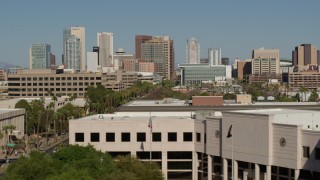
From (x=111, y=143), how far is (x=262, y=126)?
1954 centimetres

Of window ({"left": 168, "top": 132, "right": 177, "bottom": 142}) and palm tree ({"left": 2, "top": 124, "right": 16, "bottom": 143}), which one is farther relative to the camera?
palm tree ({"left": 2, "top": 124, "right": 16, "bottom": 143})

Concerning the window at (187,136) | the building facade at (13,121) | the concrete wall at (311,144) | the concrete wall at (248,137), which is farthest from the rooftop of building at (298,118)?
the building facade at (13,121)

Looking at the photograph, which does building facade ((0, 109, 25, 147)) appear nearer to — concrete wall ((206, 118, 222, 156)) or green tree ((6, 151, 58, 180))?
concrete wall ((206, 118, 222, 156))

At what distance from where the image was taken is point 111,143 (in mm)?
76250

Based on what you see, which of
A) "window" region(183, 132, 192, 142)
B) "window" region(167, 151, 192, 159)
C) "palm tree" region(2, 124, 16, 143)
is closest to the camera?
"window" region(183, 132, 192, 142)

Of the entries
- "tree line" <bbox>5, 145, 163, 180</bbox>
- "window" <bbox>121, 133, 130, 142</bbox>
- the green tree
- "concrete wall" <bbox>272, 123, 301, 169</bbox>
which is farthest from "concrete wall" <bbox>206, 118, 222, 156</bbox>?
the green tree

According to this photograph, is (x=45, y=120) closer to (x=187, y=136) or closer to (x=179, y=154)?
(x=179, y=154)

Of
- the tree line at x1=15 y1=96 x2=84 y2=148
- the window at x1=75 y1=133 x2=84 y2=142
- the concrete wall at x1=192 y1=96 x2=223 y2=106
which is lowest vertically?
the tree line at x1=15 y1=96 x2=84 y2=148

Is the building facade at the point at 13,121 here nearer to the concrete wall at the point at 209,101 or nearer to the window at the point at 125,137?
the concrete wall at the point at 209,101

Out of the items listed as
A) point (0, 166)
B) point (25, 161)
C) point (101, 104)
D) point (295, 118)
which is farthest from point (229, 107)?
point (101, 104)

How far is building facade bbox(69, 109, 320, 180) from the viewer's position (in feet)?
198

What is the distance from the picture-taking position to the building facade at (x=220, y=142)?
6022 centimetres

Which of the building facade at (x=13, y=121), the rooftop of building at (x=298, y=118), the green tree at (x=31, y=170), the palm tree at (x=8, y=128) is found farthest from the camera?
the building facade at (x=13, y=121)

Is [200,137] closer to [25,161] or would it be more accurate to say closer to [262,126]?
[262,126]
